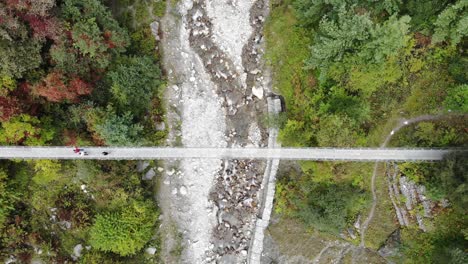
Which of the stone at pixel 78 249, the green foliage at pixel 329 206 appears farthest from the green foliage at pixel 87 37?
the green foliage at pixel 329 206

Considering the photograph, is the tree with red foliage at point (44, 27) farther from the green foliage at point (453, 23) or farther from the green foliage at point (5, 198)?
the green foliage at point (453, 23)

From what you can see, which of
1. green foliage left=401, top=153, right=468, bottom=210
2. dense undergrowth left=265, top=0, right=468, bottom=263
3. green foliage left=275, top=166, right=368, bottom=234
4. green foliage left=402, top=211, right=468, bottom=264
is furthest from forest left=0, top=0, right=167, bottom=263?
green foliage left=402, top=211, right=468, bottom=264

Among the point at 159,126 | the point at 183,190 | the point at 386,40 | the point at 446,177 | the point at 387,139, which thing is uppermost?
the point at 386,40

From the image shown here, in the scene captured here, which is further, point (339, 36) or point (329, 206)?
point (329, 206)

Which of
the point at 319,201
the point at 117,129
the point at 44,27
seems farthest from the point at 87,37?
the point at 319,201

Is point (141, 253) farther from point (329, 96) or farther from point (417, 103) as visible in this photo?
point (417, 103)

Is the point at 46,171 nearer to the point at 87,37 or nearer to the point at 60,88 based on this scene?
the point at 60,88
